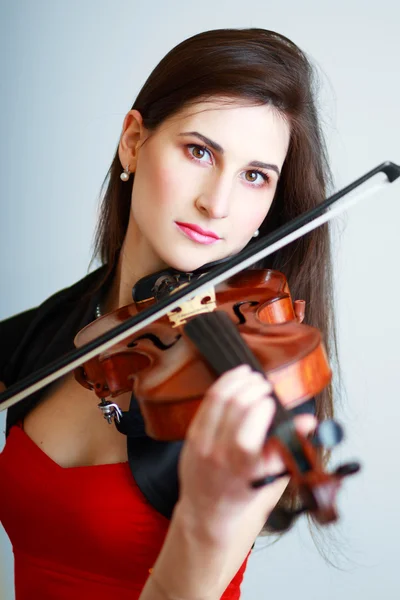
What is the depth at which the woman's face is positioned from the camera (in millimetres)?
896

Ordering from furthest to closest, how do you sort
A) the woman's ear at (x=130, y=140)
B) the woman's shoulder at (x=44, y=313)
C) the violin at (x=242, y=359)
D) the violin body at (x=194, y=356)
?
the woman's shoulder at (x=44, y=313)
the woman's ear at (x=130, y=140)
the violin body at (x=194, y=356)
the violin at (x=242, y=359)

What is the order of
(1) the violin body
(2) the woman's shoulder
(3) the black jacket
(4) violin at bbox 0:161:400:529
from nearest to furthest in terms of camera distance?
(4) violin at bbox 0:161:400:529
(1) the violin body
(3) the black jacket
(2) the woman's shoulder

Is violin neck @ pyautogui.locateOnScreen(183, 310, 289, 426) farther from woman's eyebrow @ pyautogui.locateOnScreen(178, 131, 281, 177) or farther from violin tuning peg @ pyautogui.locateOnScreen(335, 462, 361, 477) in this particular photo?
woman's eyebrow @ pyautogui.locateOnScreen(178, 131, 281, 177)

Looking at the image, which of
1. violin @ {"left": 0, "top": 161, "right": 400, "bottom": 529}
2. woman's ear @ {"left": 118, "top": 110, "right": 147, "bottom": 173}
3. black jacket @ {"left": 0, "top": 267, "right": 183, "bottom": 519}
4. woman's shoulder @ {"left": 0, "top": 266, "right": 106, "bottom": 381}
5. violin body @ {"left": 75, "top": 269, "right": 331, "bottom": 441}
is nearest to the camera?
violin @ {"left": 0, "top": 161, "right": 400, "bottom": 529}

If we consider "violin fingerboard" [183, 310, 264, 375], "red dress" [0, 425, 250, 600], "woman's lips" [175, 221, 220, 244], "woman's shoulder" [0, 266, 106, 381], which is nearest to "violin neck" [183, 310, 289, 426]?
"violin fingerboard" [183, 310, 264, 375]

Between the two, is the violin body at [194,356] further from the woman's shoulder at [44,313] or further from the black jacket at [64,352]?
the woman's shoulder at [44,313]

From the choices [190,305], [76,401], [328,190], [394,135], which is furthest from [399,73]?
[76,401]

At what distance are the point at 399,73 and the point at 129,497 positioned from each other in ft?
2.71

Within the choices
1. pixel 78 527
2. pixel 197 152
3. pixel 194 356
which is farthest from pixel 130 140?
pixel 78 527

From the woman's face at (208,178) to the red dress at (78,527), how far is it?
0.29 meters

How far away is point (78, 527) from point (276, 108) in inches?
22.4

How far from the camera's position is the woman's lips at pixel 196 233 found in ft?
2.99

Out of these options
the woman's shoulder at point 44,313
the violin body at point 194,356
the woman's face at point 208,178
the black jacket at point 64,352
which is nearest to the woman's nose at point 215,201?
the woman's face at point 208,178

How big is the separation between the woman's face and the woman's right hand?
373mm
